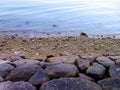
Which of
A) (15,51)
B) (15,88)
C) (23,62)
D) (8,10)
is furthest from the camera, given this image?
(8,10)

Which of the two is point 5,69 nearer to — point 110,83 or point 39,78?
point 39,78

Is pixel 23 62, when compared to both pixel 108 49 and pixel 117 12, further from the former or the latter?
pixel 117 12

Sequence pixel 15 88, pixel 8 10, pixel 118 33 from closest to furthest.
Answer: pixel 15 88 → pixel 118 33 → pixel 8 10

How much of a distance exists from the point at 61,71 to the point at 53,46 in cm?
280

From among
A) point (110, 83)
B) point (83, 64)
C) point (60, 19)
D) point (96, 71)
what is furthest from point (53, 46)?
point (60, 19)

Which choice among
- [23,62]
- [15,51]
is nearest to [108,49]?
[15,51]

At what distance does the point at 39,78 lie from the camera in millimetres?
3988

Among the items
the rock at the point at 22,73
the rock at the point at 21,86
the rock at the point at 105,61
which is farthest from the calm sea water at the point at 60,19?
the rock at the point at 21,86

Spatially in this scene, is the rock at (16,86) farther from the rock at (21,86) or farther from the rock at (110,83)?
the rock at (110,83)

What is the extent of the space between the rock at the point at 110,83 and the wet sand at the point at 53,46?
2.27 meters

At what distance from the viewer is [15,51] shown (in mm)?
6500

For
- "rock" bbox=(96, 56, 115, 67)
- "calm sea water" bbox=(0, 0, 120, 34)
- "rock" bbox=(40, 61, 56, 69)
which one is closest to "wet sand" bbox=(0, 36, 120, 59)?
"calm sea water" bbox=(0, 0, 120, 34)

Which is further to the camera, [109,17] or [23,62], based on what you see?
[109,17]

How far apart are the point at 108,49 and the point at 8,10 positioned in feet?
19.4
